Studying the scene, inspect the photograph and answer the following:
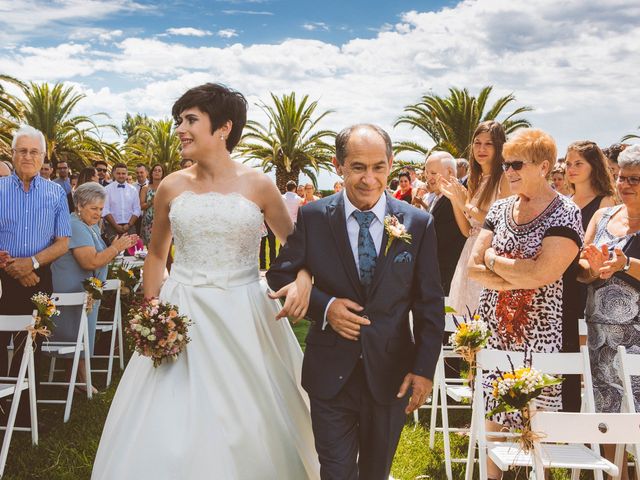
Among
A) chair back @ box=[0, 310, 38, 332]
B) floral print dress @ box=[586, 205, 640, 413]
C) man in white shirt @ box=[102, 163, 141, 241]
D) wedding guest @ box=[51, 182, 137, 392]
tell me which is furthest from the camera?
man in white shirt @ box=[102, 163, 141, 241]

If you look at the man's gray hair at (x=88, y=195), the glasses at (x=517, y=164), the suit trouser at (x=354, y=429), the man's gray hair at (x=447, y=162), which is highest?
the man's gray hair at (x=447, y=162)

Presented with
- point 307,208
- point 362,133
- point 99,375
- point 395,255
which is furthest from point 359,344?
point 99,375

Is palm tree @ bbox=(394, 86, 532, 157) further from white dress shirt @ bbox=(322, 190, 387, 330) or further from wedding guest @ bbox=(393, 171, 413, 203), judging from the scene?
white dress shirt @ bbox=(322, 190, 387, 330)

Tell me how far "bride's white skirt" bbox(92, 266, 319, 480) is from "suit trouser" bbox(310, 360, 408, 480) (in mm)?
638

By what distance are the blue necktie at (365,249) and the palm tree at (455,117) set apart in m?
23.9

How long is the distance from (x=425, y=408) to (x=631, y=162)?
133 inches

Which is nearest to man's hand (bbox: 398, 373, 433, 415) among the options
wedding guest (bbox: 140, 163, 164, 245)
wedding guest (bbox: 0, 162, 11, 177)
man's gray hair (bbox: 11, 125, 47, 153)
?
man's gray hair (bbox: 11, 125, 47, 153)

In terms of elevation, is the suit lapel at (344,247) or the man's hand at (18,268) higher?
→ the suit lapel at (344,247)

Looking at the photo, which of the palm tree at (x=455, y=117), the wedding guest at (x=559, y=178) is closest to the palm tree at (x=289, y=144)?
the palm tree at (x=455, y=117)

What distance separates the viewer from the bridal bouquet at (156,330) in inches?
131

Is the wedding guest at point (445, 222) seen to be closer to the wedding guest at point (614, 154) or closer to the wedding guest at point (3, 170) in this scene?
the wedding guest at point (614, 154)

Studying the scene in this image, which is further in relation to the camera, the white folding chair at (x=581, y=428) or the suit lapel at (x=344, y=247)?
the white folding chair at (x=581, y=428)

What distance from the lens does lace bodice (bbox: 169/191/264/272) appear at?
12.6 ft

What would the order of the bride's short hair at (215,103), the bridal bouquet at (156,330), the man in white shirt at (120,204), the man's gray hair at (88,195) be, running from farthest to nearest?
the man in white shirt at (120,204) → the man's gray hair at (88,195) → the bride's short hair at (215,103) → the bridal bouquet at (156,330)
